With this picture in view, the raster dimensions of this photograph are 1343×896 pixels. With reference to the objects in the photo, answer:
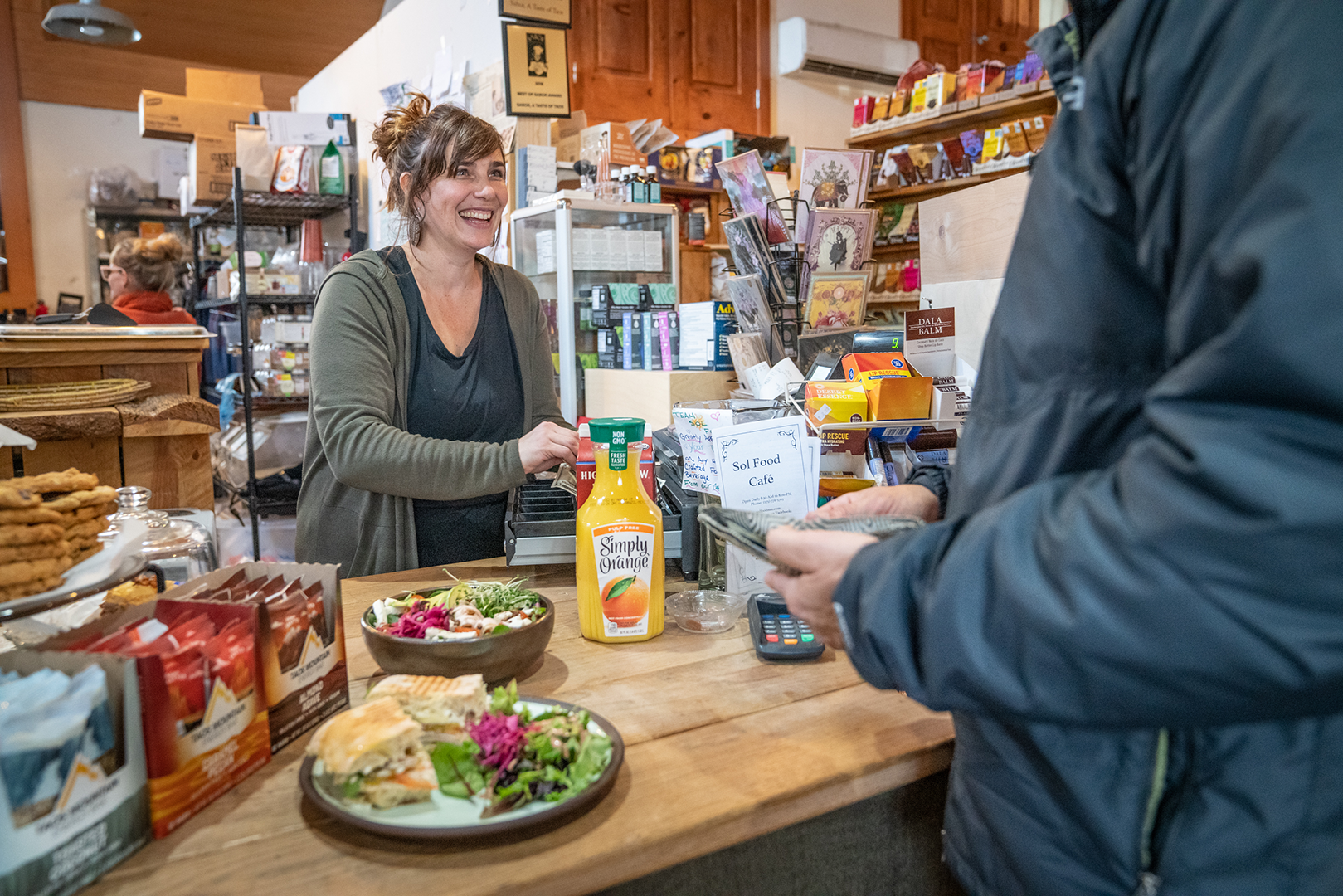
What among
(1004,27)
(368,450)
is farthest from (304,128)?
(1004,27)

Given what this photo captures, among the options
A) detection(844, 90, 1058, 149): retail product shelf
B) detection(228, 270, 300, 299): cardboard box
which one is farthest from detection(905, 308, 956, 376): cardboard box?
detection(228, 270, 300, 299): cardboard box

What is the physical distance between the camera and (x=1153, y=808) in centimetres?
68

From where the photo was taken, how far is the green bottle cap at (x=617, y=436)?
1.23 metres

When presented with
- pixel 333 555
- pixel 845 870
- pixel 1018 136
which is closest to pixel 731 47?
pixel 1018 136

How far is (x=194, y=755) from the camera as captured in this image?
805mm

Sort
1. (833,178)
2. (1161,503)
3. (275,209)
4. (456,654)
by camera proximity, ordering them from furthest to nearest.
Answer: (275,209)
(833,178)
(456,654)
(1161,503)

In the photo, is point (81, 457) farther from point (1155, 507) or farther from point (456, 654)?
point (1155, 507)

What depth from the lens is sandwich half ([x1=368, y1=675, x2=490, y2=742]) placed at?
88 cm

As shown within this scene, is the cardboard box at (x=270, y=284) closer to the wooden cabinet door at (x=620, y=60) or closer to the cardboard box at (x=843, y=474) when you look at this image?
the wooden cabinet door at (x=620, y=60)

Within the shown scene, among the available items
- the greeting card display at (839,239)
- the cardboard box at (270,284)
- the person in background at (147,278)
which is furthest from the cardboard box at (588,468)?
the person in background at (147,278)

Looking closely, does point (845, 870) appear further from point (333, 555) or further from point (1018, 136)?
point (1018, 136)

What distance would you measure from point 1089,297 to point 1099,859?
442mm

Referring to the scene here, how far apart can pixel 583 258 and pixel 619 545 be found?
3144mm

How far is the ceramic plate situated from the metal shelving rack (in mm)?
3519
